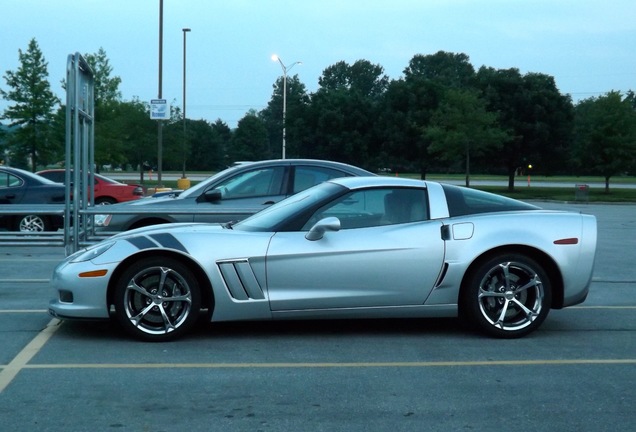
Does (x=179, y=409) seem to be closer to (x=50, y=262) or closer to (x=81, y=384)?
(x=81, y=384)

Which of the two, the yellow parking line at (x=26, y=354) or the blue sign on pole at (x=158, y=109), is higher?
the blue sign on pole at (x=158, y=109)

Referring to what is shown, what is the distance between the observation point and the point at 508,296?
751cm

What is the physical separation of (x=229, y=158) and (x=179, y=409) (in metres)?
92.0

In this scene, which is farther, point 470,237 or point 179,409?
point 470,237

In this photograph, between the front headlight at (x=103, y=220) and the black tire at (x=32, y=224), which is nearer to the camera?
the front headlight at (x=103, y=220)

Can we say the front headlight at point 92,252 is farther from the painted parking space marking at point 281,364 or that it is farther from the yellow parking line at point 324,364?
the yellow parking line at point 324,364

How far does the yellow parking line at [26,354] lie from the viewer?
613 cm

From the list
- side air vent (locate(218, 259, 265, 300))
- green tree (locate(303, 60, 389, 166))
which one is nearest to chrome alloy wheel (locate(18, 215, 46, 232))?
side air vent (locate(218, 259, 265, 300))

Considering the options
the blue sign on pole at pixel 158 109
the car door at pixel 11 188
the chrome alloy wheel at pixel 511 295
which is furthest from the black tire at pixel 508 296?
the blue sign on pole at pixel 158 109

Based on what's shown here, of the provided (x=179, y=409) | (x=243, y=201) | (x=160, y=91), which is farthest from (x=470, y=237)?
(x=160, y=91)

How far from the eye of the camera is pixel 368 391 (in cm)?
586

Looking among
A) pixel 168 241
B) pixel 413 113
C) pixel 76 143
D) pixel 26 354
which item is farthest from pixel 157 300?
pixel 413 113

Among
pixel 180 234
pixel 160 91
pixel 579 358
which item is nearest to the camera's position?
pixel 579 358

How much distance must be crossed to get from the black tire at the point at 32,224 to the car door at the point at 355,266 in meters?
11.0
